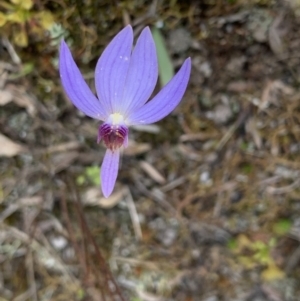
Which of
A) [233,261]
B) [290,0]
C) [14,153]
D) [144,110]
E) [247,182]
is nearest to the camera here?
[144,110]

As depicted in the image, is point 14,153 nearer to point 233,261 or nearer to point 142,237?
point 142,237

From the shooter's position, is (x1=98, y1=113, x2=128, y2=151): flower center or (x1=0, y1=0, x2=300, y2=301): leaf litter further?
(x1=0, y1=0, x2=300, y2=301): leaf litter

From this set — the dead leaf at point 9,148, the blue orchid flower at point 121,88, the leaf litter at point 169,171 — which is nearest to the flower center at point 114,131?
the blue orchid flower at point 121,88

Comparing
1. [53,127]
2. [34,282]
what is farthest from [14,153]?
[34,282]

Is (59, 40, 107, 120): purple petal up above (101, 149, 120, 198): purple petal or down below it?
above

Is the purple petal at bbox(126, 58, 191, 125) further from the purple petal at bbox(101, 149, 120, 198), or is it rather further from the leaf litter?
the leaf litter

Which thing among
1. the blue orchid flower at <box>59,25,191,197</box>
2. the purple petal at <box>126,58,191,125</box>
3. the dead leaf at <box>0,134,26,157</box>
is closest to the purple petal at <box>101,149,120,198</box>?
the blue orchid flower at <box>59,25,191,197</box>

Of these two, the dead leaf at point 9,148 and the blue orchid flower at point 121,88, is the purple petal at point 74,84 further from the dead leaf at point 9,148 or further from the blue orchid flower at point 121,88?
the dead leaf at point 9,148

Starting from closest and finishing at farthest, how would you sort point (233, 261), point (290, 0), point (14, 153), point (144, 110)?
point (144, 110)
point (290, 0)
point (14, 153)
point (233, 261)
